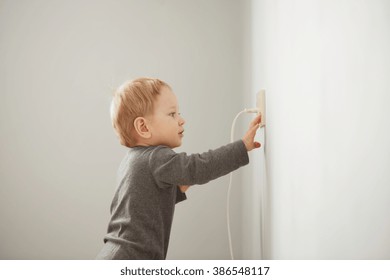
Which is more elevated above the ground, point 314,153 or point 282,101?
point 282,101

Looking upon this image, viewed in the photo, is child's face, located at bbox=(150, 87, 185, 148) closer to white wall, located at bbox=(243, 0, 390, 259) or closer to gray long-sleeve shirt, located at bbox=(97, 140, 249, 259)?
gray long-sleeve shirt, located at bbox=(97, 140, 249, 259)

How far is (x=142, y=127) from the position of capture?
Answer: 1.02 metres

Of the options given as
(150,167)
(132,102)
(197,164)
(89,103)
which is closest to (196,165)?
(197,164)

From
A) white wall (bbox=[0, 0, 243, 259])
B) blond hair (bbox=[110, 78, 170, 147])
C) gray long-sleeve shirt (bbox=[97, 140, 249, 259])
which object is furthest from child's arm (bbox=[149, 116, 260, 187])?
white wall (bbox=[0, 0, 243, 259])

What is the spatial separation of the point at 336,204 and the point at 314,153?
13cm

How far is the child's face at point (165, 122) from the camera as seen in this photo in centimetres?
103

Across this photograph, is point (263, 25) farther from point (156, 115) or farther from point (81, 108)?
point (81, 108)

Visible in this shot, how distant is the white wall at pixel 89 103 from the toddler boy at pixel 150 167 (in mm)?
778

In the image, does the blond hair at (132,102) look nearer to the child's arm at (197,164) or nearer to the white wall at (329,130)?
the child's arm at (197,164)

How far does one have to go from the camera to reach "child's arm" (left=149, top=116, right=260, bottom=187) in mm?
927

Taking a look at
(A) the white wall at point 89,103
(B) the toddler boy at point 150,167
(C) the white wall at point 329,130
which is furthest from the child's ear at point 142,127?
(A) the white wall at point 89,103
